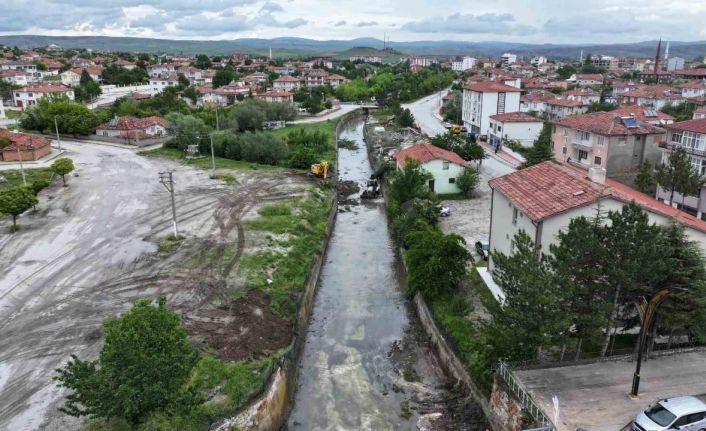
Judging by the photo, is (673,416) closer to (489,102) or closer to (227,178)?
(227,178)

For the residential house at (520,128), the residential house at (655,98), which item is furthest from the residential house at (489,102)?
the residential house at (655,98)

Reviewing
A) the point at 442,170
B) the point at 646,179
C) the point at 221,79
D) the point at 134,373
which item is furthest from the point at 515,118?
the point at 221,79

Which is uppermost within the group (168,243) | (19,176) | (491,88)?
(491,88)

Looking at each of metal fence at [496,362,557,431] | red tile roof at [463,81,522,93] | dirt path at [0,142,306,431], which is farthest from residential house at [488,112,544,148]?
metal fence at [496,362,557,431]

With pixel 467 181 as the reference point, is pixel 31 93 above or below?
above

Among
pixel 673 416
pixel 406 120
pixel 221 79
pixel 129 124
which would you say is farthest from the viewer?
pixel 221 79

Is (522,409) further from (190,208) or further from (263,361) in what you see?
(190,208)

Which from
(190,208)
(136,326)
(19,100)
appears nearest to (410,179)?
(190,208)
